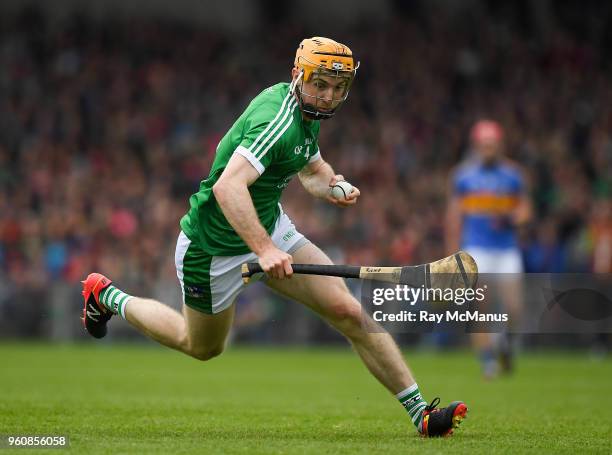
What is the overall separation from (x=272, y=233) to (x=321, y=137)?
49.7 feet

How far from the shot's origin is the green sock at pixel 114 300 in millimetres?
7875

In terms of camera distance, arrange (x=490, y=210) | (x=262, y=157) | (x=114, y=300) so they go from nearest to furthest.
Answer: (x=262, y=157), (x=114, y=300), (x=490, y=210)

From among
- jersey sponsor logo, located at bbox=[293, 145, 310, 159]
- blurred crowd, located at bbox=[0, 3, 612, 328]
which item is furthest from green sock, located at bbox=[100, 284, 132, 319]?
blurred crowd, located at bbox=[0, 3, 612, 328]

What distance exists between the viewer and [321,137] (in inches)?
885

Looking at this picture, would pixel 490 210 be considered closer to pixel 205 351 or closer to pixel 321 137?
pixel 205 351

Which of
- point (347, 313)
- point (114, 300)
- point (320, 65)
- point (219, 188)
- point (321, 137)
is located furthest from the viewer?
point (321, 137)

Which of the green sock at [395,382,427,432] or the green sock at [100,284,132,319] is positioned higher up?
the green sock at [100,284,132,319]

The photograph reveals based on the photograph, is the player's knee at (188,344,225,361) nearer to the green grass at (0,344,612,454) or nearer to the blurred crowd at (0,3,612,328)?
the green grass at (0,344,612,454)

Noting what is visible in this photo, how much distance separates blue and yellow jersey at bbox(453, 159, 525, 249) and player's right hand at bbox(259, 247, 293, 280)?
7252mm

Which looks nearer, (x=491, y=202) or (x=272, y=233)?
(x=272, y=233)

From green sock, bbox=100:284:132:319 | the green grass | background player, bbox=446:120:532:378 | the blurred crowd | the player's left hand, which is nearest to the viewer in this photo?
the green grass

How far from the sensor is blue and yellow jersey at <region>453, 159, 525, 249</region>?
1341 cm

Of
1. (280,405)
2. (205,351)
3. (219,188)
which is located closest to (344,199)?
(219,188)

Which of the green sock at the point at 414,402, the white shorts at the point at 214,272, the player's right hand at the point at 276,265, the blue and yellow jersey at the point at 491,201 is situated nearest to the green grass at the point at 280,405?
the green sock at the point at 414,402
